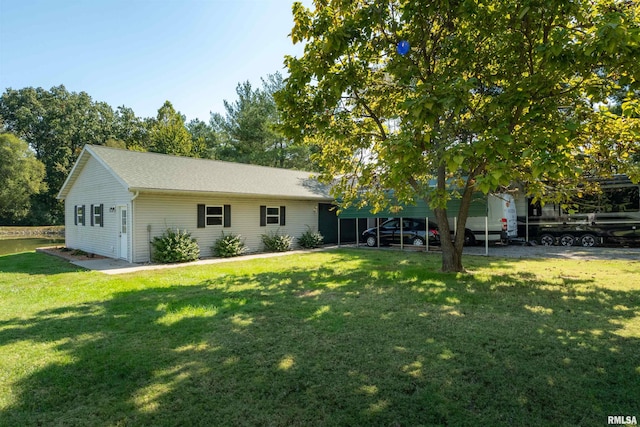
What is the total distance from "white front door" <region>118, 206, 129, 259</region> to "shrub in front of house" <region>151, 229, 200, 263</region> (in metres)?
1.07

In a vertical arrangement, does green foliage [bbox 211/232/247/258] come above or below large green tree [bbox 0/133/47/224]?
below

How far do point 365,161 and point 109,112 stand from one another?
52.4 metres

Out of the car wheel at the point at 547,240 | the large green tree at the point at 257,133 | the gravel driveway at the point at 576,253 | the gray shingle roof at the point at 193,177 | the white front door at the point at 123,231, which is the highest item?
the large green tree at the point at 257,133

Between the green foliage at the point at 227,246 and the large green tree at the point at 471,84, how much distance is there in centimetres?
690

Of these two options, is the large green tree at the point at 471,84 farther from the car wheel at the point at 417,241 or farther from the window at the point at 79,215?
the window at the point at 79,215

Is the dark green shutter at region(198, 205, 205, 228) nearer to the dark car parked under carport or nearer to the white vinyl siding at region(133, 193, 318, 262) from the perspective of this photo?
the white vinyl siding at region(133, 193, 318, 262)

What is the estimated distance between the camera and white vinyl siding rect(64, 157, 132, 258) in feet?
42.8

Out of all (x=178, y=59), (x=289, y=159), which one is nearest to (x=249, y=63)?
(x=178, y=59)

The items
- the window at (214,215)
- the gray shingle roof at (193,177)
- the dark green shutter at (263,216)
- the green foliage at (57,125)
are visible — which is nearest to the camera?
the gray shingle roof at (193,177)

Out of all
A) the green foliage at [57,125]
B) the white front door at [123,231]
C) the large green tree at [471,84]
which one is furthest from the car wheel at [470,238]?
the green foliage at [57,125]

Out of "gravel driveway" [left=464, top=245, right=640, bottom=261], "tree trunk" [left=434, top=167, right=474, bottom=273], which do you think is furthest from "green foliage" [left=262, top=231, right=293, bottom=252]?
"tree trunk" [left=434, top=167, right=474, bottom=273]

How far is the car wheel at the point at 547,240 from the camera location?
15.9 m

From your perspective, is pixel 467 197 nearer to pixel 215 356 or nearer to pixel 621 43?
pixel 621 43

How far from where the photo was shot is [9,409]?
293cm
